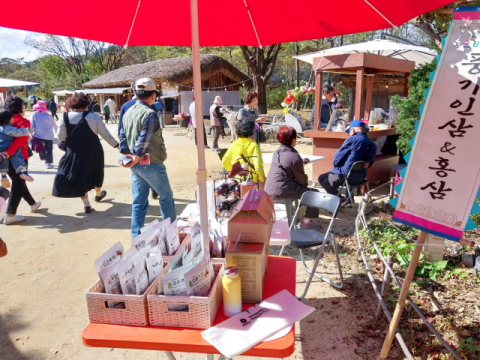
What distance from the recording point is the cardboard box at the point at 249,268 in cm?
162

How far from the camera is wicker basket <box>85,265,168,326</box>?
149cm

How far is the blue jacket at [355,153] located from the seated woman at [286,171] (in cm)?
96

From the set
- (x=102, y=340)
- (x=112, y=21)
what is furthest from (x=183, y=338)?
(x=112, y=21)

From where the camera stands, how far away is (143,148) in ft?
11.1

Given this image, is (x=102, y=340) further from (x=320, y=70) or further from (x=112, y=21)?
(x=320, y=70)

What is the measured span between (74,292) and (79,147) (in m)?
2.19

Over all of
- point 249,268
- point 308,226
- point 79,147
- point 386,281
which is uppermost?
point 79,147

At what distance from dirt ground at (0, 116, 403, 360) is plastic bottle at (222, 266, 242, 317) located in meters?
1.19

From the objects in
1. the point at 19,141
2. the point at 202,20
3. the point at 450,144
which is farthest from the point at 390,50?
the point at 19,141

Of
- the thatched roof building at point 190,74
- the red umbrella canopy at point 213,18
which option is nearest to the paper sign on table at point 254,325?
the red umbrella canopy at point 213,18

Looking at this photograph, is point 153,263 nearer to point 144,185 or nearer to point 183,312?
point 183,312

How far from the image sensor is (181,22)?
2469 millimetres

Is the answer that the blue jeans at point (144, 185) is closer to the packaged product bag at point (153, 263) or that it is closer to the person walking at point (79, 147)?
the person walking at point (79, 147)

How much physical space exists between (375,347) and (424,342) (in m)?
0.37
